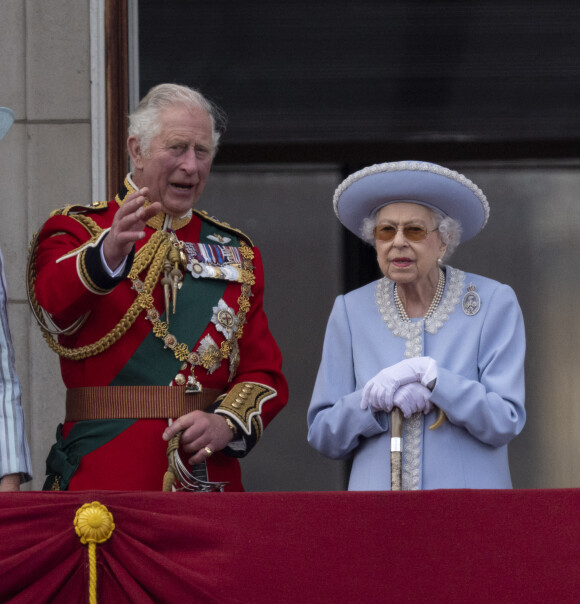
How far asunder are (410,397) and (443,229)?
47cm

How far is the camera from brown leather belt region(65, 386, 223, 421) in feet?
10.4

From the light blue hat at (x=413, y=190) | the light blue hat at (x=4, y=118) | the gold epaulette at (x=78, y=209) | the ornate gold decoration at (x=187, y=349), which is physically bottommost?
the ornate gold decoration at (x=187, y=349)

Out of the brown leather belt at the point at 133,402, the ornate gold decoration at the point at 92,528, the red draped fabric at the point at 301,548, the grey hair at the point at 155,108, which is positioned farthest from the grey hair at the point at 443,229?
the ornate gold decoration at the point at 92,528

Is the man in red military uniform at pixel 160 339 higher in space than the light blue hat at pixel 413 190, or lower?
lower

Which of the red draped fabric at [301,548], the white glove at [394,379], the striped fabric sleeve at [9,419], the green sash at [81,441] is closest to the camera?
the red draped fabric at [301,548]

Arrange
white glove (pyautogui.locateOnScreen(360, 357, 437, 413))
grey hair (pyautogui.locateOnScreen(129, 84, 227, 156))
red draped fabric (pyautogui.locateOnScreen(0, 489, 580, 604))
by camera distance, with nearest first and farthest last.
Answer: red draped fabric (pyautogui.locateOnScreen(0, 489, 580, 604)) → white glove (pyautogui.locateOnScreen(360, 357, 437, 413)) → grey hair (pyautogui.locateOnScreen(129, 84, 227, 156))

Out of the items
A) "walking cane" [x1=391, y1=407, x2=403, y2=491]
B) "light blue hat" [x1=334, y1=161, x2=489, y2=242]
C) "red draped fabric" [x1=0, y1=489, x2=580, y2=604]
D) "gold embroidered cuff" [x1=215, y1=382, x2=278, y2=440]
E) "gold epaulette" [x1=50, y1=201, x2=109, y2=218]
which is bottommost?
"red draped fabric" [x1=0, y1=489, x2=580, y2=604]

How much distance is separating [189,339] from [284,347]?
1.57 m

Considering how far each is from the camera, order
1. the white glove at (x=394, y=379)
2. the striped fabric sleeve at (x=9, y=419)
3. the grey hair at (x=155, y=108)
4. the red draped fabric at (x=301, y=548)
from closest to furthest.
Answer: the red draped fabric at (x=301, y=548) → the striped fabric sleeve at (x=9, y=419) → the white glove at (x=394, y=379) → the grey hair at (x=155, y=108)

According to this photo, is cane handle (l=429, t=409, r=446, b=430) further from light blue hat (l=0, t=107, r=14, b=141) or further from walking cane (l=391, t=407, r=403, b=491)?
light blue hat (l=0, t=107, r=14, b=141)

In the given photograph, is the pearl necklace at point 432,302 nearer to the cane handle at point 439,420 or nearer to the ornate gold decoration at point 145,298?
A: the cane handle at point 439,420

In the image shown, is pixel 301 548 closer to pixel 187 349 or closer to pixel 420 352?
pixel 420 352

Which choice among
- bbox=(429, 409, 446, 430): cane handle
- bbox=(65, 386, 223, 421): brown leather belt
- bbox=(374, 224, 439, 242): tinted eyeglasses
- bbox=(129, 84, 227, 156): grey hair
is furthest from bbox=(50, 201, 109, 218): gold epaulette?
bbox=(429, 409, 446, 430): cane handle

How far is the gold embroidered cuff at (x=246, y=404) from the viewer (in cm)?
316
